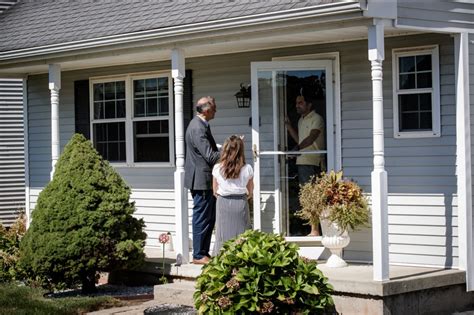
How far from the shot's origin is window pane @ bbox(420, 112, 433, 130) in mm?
10961

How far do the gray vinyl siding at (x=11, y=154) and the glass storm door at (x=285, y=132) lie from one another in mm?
7830

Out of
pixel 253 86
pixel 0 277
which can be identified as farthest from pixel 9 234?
pixel 253 86

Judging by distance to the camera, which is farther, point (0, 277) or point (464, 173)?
point (0, 277)

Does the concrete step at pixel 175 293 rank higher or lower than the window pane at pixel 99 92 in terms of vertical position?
lower

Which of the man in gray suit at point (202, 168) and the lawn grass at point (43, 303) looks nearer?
the lawn grass at point (43, 303)

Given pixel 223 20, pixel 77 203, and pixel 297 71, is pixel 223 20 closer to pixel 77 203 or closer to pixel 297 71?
pixel 297 71

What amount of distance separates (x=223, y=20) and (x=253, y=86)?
43.4 inches

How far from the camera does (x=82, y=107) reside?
15039mm

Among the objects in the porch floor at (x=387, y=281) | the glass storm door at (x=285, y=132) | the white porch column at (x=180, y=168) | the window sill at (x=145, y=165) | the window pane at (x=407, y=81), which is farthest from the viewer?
the window sill at (x=145, y=165)

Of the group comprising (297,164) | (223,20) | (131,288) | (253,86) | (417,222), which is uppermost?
(223,20)

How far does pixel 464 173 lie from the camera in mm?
10594

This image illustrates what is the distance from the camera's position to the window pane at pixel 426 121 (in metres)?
11.0

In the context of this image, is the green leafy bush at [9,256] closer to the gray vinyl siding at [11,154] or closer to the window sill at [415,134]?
the gray vinyl siding at [11,154]

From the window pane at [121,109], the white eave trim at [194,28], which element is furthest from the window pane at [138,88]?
the white eave trim at [194,28]
